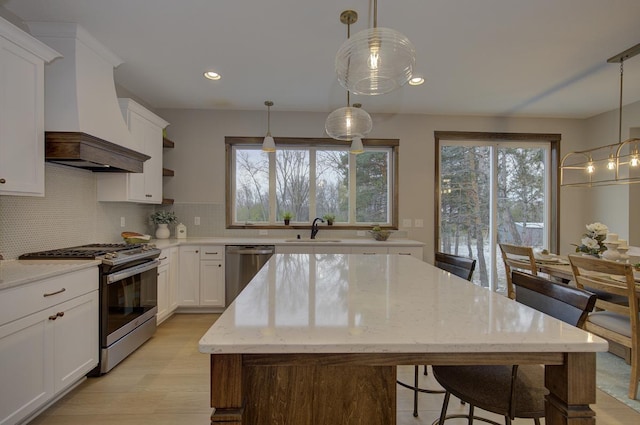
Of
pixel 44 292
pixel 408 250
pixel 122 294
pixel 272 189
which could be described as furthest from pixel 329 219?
pixel 44 292

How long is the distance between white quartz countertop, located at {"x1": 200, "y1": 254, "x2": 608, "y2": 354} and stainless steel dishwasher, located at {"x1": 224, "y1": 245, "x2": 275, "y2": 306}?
6.95 ft

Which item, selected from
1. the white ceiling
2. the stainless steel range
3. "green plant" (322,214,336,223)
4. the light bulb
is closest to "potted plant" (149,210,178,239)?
the stainless steel range

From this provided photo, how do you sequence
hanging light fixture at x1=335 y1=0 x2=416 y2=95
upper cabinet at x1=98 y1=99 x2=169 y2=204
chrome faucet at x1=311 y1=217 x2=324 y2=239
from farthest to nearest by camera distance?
chrome faucet at x1=311 y1=217 x2=324 y2=239 → upper cabinet at x1=98 y1=99 x2=169 y2=204 → hanging light fixture at x1=335 y1=0 x2=416 y2=95

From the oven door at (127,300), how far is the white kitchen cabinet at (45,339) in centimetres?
7

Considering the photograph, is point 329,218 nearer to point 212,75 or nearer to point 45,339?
point 212,75

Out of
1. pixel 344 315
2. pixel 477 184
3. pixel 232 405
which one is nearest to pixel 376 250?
pixel 477 184

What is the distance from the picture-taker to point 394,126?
13.6 feet

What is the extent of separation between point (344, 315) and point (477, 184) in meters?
4.10

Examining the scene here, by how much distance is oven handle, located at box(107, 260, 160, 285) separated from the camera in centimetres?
218

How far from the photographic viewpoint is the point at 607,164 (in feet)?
9.91

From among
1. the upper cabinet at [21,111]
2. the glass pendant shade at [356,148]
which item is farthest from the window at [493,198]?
the upper cabinet at [21,111]

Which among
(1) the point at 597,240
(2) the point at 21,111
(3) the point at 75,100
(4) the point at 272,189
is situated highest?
(3) the point at 75,100

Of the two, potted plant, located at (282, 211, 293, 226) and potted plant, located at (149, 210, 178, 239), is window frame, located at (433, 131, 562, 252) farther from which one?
potted plant, located at (149, 210, 178, 239)

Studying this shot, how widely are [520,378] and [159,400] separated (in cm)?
213
